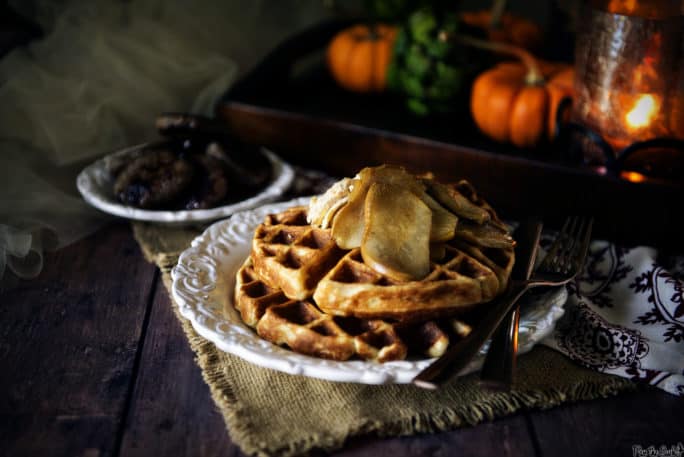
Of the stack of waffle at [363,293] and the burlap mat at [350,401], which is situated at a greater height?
the stack of waffle at [363,293]

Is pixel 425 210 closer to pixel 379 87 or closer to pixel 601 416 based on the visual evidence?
pixel 601 416

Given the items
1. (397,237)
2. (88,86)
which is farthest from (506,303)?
(88,86)

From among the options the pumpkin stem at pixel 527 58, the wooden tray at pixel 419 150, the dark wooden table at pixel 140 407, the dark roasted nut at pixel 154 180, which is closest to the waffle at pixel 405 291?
the dark wooden table at pixel 140 407

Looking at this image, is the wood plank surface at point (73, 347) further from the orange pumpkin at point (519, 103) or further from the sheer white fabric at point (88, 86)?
the orange pumpkin at point (519, 103)

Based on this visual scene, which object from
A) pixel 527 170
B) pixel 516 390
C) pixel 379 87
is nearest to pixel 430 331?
pixel 516 390

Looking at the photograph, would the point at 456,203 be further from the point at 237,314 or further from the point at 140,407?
the point at 140,407

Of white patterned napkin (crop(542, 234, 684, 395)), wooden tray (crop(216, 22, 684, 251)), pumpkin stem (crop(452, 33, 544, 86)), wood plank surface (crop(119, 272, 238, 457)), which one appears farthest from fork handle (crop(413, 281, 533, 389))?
pumpkin stem (crop(452, 33, 544, 86))

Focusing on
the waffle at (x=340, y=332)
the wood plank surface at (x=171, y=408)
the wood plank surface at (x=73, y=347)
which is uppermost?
the waffle at (x=340, y=332)
